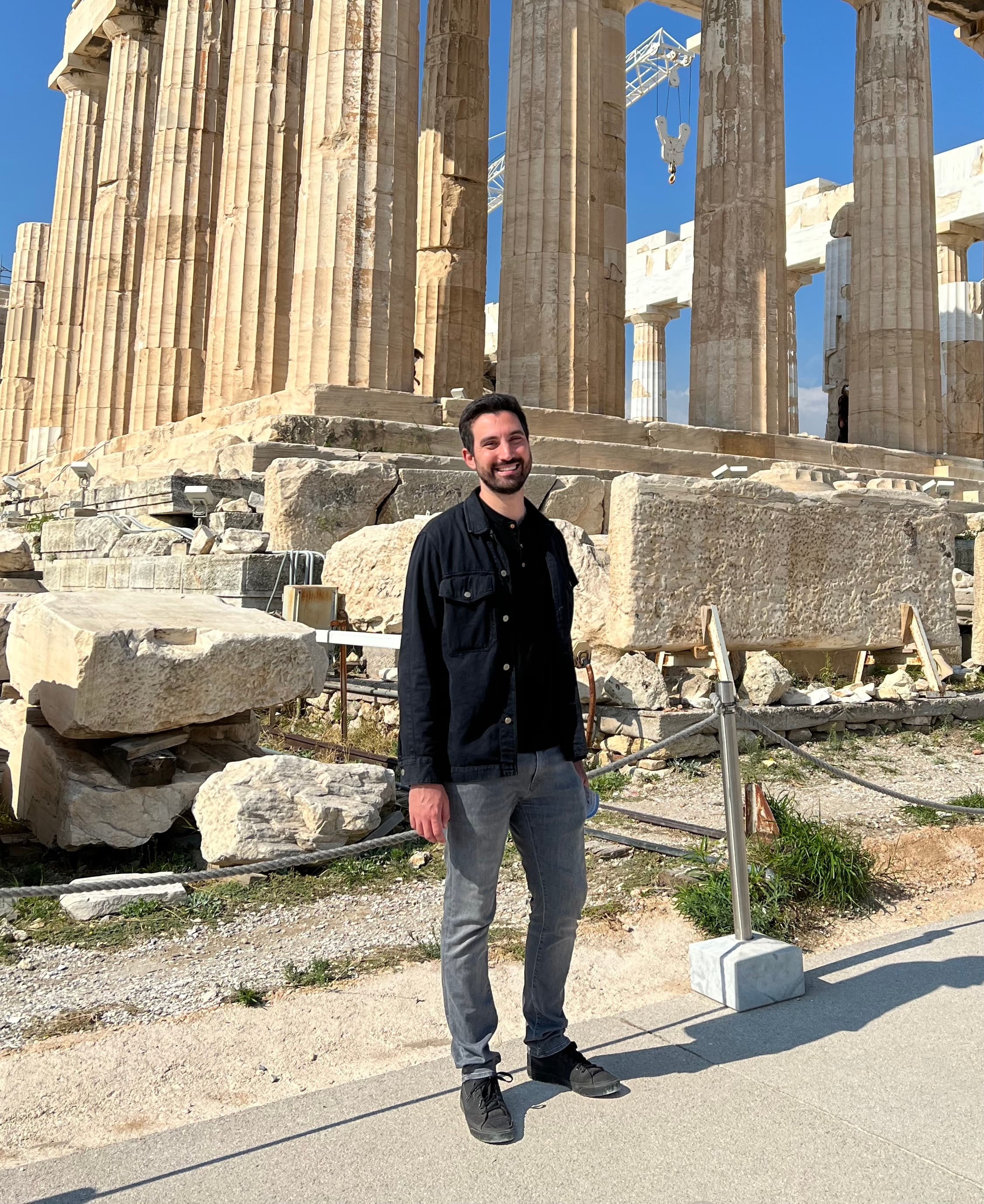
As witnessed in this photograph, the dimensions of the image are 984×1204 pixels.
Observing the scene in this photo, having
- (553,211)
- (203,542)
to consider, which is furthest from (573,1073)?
(553,211)

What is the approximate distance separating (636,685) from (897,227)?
1443 centimetres

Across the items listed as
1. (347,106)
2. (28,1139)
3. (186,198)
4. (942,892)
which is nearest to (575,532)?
(942,892)

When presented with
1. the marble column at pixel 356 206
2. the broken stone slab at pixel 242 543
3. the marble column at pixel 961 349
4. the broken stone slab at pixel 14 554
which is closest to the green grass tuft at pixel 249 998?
the broken stone slab at pixel 242 543

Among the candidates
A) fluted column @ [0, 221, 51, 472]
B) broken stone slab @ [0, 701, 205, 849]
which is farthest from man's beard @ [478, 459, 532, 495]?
fluted column @ [0, 221, 51, 472]

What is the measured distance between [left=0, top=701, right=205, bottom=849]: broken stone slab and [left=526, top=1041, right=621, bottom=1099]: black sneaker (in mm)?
2428

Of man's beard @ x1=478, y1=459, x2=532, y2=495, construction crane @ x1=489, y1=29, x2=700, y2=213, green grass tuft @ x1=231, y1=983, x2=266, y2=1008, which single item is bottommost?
green grass tuft @ x1=231, y1=983, x2=266, y2=1008

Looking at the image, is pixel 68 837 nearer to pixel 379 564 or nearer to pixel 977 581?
pixel 379 564

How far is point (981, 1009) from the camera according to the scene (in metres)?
2.99

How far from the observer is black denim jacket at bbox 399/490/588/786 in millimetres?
2494

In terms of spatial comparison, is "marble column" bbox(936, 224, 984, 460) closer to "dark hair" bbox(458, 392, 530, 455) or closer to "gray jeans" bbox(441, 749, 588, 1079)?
"dark hair" bbox(458, 392, 530, 455)

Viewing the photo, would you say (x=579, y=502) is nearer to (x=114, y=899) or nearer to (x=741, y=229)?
(x=114, y=899)

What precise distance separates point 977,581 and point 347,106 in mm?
8416

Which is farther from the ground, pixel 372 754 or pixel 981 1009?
pixel 372 754

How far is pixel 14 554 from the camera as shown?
877 cm
